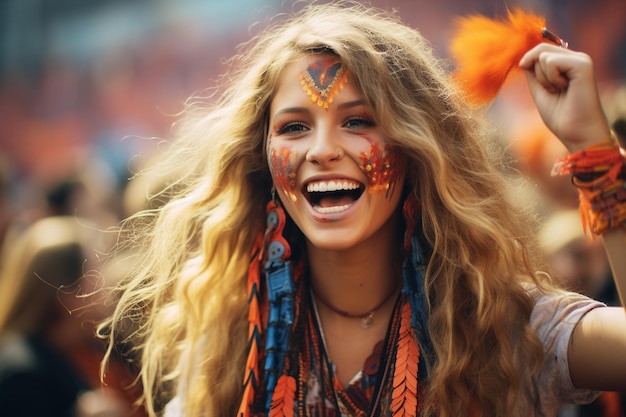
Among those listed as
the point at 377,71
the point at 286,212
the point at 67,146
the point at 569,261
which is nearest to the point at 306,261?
the point at 286,212

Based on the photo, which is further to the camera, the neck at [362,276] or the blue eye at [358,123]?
the neck at [362,276]

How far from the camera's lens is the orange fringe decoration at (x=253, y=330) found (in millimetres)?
2654

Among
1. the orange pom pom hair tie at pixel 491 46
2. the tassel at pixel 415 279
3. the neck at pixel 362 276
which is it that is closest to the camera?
the orange pom pom hair tie at pixel 491 46

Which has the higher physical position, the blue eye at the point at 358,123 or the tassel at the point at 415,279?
the blue eye at the point at 358,123

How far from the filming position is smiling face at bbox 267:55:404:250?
262cm

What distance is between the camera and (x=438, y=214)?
270cm

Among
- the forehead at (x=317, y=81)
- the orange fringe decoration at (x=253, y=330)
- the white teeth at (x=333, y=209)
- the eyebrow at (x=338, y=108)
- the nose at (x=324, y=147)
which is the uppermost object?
the forehead at (x=317, y=81)

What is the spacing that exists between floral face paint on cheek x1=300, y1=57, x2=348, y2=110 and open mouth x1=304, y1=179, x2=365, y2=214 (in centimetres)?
26

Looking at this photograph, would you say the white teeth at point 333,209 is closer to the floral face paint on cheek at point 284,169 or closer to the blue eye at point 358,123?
the floral face paint on cheek at point 284,169

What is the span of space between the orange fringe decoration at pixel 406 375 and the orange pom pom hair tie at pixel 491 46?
0.80m

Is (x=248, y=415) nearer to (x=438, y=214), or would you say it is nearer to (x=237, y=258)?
(x=237, y=258)

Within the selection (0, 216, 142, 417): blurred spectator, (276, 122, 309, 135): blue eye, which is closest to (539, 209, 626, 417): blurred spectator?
(276, 122, 309, 135): blue eye

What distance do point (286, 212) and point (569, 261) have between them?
1.68 meters

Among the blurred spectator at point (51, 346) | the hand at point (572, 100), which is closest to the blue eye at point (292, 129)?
the hand at point (572, 100)
